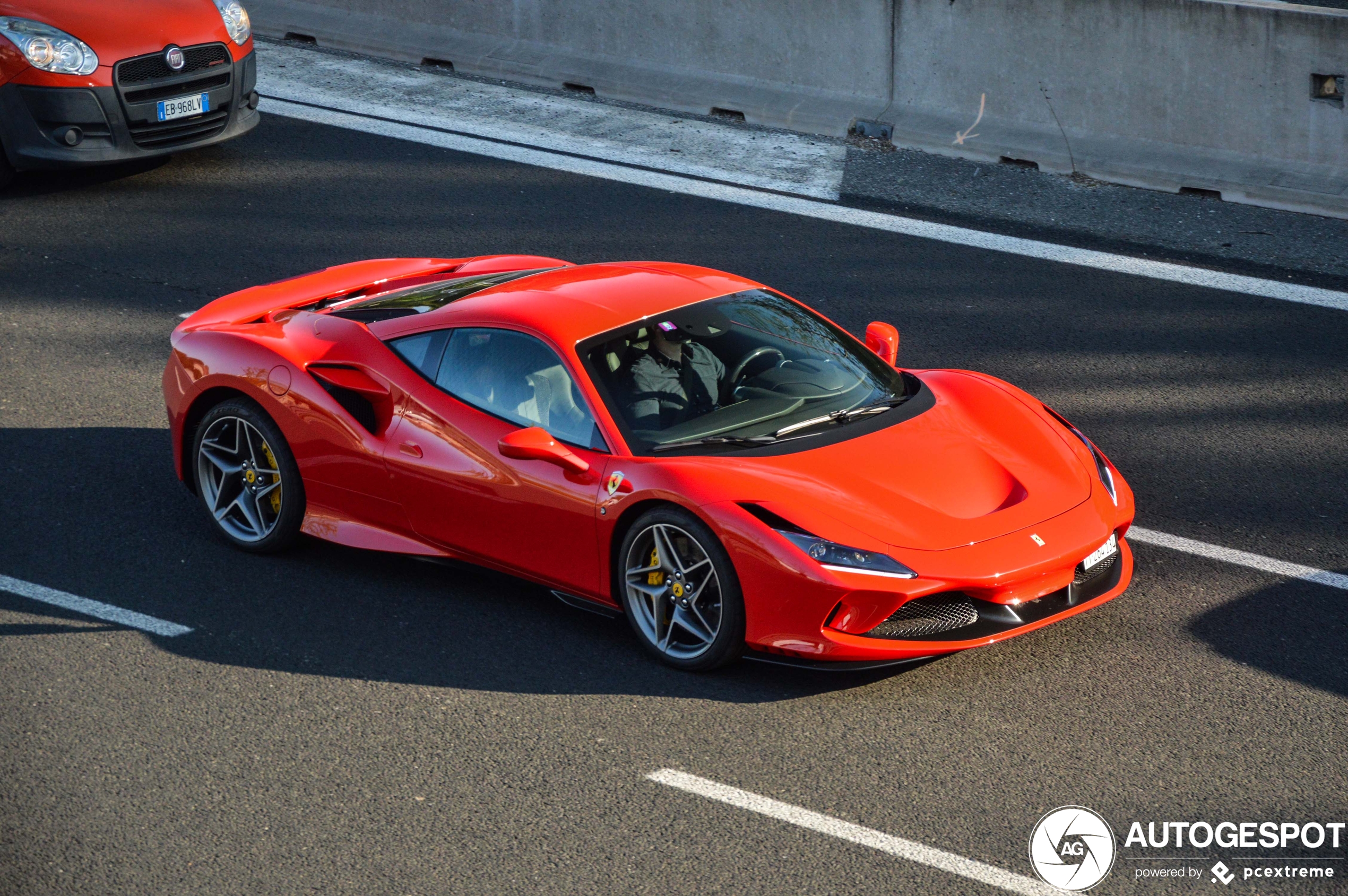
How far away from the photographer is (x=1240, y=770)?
4.99m

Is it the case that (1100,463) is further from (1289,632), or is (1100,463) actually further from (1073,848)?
(1073,848)

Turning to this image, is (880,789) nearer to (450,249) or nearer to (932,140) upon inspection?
(450,249)

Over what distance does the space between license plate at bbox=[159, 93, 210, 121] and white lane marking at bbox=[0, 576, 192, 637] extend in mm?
5611

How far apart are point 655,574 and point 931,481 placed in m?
1.08

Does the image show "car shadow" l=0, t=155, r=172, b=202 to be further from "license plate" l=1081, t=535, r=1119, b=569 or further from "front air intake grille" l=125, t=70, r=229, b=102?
"license plate" l=1081, t=535, r=1119, b=569

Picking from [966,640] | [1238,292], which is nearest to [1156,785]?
[966,640]

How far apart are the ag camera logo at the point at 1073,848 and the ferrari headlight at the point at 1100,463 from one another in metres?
1.49

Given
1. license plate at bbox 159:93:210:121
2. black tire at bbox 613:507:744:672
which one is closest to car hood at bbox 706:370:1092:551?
black tire at bbox 613:507:744:672

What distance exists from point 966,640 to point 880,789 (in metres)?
0.66

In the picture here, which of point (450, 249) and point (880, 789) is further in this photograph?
point (450, 249)

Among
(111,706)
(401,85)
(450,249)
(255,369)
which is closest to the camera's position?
(111,706)

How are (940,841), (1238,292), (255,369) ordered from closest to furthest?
(940,841) → (255,369) → (1238,292)

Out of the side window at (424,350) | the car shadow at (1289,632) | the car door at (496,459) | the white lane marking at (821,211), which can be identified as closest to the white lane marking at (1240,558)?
the car shadow at (1289,632)

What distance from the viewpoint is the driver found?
5.85 metres
